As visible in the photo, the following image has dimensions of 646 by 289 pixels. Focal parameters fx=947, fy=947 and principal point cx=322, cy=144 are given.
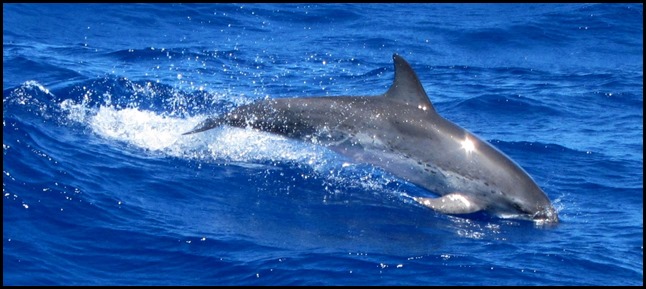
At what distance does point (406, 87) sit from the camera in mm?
10914

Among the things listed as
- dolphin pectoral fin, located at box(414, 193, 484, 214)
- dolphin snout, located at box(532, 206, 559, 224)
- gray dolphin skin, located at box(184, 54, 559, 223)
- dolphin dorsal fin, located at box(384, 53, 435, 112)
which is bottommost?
dolphin snout, located at box(532, 206, 559, 224)

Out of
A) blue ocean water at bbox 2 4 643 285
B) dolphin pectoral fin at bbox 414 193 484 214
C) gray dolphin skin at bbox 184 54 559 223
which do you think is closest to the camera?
blue ocean water at bbox 2 4 643 285

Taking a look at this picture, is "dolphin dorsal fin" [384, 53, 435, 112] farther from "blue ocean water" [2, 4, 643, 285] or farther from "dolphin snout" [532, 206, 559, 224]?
"dolphin snout" [532, 206, 559, 224]

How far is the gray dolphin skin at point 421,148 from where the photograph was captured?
10852 millimetres

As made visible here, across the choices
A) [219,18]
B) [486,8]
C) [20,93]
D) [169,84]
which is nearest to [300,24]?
[219,18]

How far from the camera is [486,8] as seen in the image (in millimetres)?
27531

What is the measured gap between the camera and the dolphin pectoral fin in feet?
34.4

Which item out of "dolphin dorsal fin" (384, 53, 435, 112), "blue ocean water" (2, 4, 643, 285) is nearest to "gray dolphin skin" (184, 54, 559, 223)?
"dolphin dorsal fin" (384, 53, 435, 112)

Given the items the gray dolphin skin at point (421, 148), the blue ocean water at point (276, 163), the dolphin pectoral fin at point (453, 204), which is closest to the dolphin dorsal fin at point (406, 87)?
the gray dolphin skin at point (421, 148)

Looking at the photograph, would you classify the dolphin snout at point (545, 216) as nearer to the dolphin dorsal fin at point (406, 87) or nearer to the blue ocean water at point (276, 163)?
the blue ocean water at point (276, 163)

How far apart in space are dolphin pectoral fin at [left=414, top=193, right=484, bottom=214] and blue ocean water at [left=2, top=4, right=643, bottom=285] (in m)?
0.14

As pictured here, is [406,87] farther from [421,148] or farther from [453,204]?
[453,204]

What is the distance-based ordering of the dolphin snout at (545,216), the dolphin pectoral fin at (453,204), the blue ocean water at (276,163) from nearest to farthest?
the blue ocean water at (276,163), the dolphin pectoral fin at (453,204), the dolphin snout at (545,216)

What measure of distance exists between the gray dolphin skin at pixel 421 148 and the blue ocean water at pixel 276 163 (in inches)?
10.4
